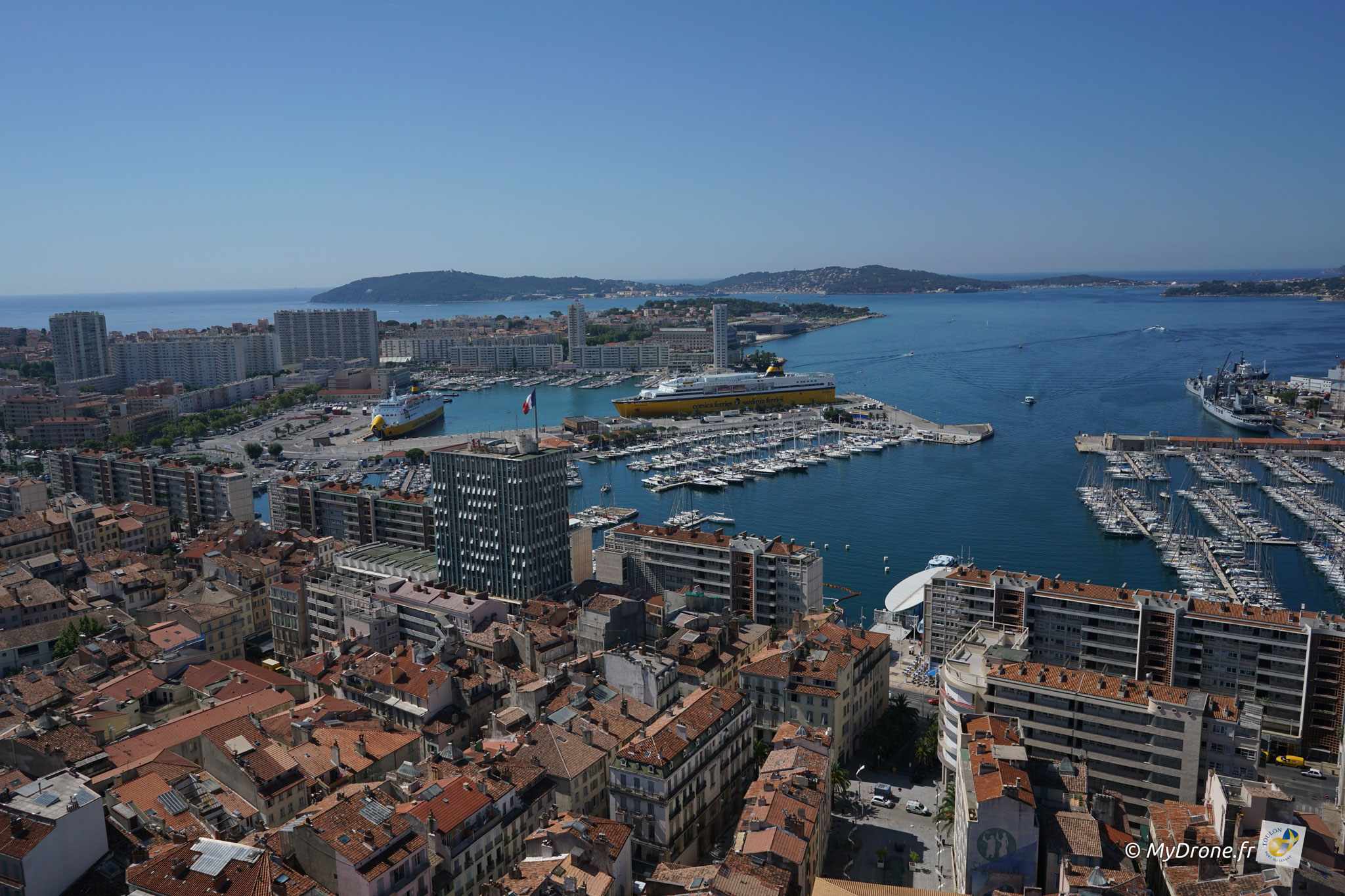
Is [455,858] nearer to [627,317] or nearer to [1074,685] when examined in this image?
[1074,685]

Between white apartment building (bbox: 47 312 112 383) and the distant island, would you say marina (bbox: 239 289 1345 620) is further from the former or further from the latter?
the distant island

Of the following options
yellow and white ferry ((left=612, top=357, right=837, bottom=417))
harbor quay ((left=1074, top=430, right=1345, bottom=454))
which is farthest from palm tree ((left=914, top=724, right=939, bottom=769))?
yellow and white ferry ((left=612, top=357, right=837, bottom=417))

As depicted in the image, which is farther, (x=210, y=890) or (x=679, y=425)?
(x=679, y=425)

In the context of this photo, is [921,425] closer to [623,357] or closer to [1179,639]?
[1179,639]

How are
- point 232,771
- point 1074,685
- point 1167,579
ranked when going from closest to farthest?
point 232,771
point 1074,685
point 1167,579

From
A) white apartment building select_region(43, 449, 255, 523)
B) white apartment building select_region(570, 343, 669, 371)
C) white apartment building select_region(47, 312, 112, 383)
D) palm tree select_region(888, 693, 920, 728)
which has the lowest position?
palm tree select_region(888, 693, 920, 728)

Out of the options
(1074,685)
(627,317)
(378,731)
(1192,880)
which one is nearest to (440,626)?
(378,731)
